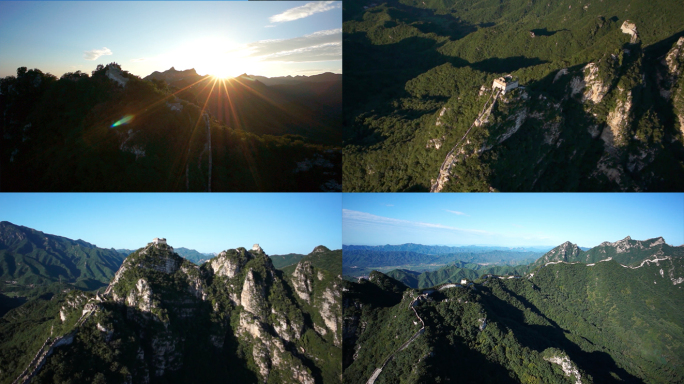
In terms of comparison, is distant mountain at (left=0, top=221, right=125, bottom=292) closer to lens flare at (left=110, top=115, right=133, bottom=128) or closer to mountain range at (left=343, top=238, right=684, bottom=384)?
lens flare at (left=110, top=115, right=133, bottom=128)

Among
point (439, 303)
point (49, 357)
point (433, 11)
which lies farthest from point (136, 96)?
point (433, 11)

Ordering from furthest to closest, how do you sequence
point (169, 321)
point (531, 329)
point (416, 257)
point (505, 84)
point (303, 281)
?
point (416, 257) → point (303, 281) → point (531, 329) → point (169, 321) → point (505, 84)

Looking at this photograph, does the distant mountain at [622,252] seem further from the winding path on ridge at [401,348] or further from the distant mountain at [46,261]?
the distant mountain at [46,261]

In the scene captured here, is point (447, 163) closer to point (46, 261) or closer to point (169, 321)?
point (169, 321)

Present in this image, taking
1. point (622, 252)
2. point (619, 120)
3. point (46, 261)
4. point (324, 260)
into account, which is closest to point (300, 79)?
point (324, 260)

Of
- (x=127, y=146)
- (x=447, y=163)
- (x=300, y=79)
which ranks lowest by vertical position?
(x=127, y=146)

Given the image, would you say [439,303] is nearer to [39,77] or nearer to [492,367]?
[492,367]

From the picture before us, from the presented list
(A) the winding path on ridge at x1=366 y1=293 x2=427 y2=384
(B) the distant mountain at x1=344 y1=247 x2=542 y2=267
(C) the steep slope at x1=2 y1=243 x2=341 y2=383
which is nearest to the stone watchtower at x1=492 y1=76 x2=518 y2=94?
(B) the distant mountain at x1=344 y1=247 x2=542 y2=267
